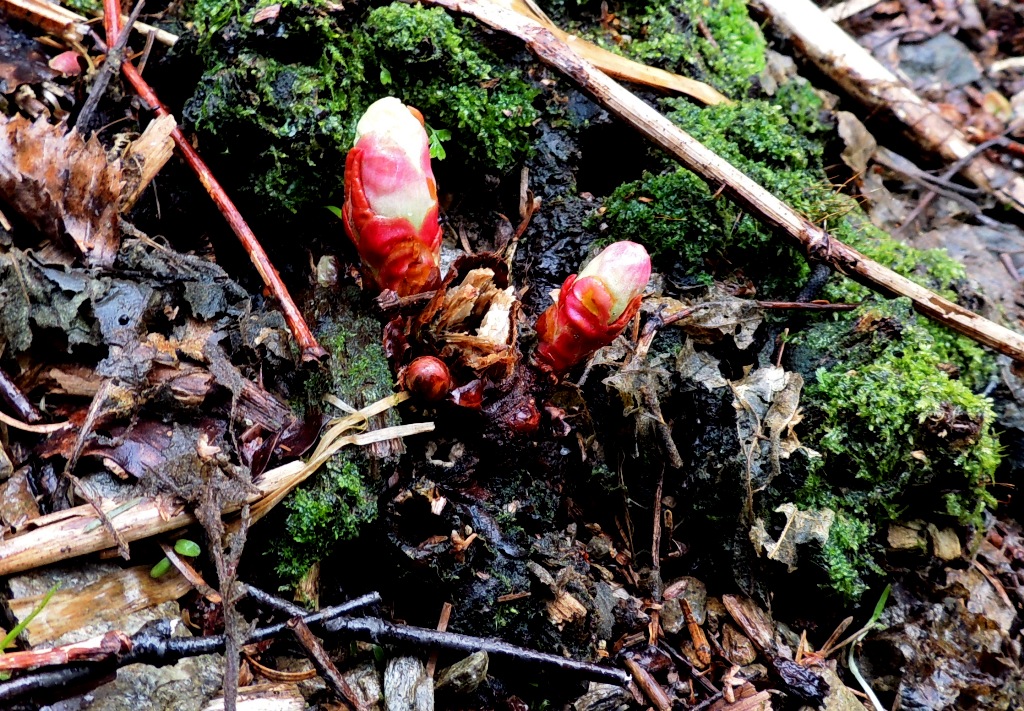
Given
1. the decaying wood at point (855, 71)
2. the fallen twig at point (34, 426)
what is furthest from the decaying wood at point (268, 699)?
the decaying wood at point (855, 71)

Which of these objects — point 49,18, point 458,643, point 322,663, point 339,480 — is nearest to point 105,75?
point 49,18

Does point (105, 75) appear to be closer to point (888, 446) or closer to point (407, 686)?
point (407, 686)

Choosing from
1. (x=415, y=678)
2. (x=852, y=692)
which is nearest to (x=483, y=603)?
(x=415, y=678)

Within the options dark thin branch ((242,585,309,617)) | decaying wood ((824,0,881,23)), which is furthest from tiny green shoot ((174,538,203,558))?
decaying wood ((824,0,881,23))

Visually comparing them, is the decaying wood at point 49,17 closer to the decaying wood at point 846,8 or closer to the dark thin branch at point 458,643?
the dark thin branch at point 458,643

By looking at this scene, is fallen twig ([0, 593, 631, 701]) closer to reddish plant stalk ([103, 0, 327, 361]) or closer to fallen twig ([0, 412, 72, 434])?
fallen twig ([0, 412, 72, 434])

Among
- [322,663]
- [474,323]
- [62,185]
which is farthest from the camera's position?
[474,323]
